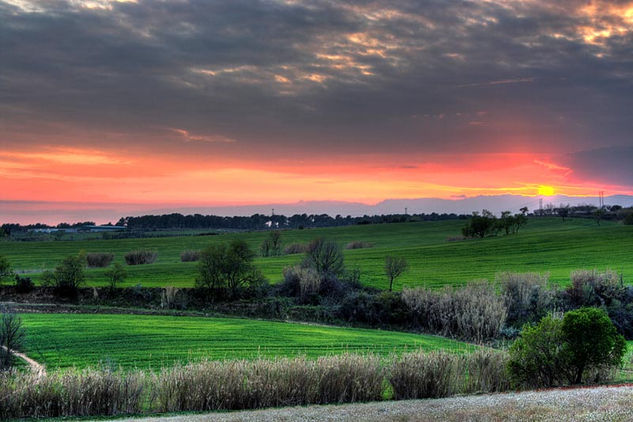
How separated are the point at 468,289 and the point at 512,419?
2614 centimetres

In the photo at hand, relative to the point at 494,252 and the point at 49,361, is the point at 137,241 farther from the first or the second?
the point at 49,361

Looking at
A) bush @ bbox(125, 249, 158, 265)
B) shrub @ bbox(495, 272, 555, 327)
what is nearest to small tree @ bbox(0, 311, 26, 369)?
shrub @ bbox(495, 272, 555, 327)

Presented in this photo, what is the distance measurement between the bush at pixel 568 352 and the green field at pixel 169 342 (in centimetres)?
305

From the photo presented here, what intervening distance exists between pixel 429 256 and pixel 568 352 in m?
58.5

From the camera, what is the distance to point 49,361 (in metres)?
22.8

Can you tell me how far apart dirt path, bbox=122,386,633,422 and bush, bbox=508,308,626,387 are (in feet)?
8.58

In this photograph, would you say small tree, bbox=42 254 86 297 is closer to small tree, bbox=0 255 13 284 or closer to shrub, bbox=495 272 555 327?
small tree, bbox=0 255 13 284

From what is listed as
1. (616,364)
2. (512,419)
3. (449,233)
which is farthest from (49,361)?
(449,233)

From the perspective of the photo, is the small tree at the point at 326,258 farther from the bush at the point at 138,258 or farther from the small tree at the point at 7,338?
the bush at the point at 138,258

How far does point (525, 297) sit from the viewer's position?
127 feet

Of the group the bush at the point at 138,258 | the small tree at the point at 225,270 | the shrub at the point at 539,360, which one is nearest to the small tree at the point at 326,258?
the small tree at the point at 225,270

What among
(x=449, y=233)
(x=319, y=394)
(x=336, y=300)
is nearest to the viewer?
(x=319, y=394)

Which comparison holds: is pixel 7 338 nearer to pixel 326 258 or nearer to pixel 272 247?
pixel 326 258

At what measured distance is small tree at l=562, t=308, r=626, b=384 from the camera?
18.6 metres
